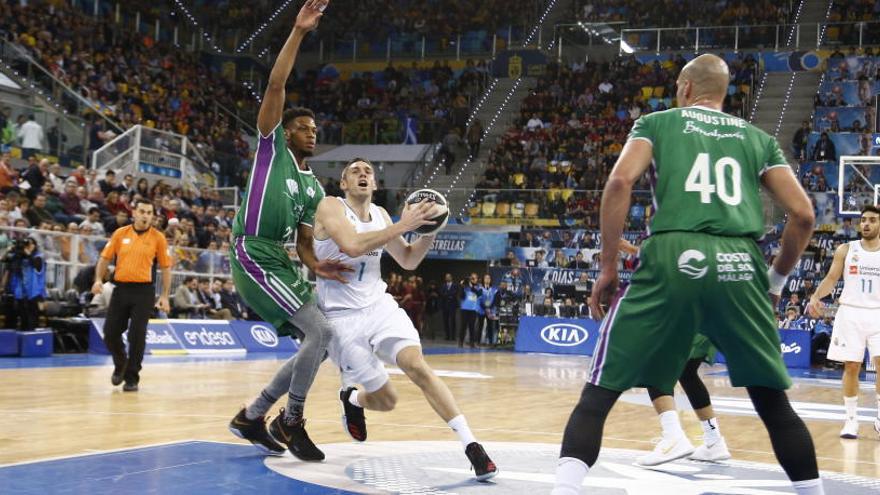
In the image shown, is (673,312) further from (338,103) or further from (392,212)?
(338,103)

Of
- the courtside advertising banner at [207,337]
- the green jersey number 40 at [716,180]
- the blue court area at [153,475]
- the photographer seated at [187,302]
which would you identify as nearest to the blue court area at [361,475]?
the blue court area at [153,475]

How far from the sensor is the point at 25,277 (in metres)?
15.1

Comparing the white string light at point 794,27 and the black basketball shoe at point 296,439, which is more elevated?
the white string light at point 794,27

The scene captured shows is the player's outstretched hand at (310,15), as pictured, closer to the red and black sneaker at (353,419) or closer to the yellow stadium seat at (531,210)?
the red and black sneaker at (353,419)

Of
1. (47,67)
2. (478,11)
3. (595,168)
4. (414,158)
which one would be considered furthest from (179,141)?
(478,11)

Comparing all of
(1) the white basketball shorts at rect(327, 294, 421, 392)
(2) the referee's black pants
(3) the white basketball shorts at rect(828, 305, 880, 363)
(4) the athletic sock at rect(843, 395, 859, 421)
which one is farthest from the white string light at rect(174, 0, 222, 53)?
(1) the white basketball shorts at rect(327, 294, 421, 392)

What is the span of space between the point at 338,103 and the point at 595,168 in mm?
11462

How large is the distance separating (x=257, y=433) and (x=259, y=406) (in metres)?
0.17

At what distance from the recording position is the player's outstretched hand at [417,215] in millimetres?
5255

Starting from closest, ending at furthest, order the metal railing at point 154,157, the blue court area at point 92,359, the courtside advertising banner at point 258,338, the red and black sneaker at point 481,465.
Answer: the red and black sneaker at point 481,465
the blue court area at point 92,359
the courtside advertising banner at point 258,338
the metal railing at point 154,157

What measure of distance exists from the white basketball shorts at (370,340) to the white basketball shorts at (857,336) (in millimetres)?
4620

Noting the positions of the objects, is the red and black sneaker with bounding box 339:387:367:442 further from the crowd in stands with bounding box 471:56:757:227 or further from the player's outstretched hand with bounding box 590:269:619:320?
the crowd in stands with bounding box 471:56:757:227

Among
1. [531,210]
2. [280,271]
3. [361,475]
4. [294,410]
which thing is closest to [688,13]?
[531,210]

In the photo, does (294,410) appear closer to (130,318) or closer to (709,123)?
(709,123)
